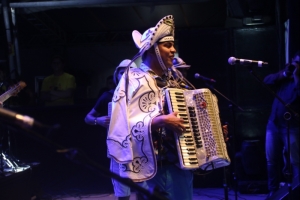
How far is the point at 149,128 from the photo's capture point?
3.07 meters

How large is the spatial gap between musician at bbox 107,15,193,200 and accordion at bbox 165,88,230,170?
0.23 feet

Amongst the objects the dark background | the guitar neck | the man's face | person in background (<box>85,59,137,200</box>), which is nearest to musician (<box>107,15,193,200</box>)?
the man's face

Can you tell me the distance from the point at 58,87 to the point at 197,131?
4.24 meters

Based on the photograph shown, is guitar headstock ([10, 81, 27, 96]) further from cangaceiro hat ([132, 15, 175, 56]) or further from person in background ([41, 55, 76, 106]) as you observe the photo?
cangaceiro hat ([132, 15, 175, 56])

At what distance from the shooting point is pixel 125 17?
1080 cm

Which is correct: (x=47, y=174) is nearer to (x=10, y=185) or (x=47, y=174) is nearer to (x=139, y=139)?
(x=10, y=185)

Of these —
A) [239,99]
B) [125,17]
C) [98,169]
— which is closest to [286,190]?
[239,99]

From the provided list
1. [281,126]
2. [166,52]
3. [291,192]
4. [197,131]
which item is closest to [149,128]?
[197,131]

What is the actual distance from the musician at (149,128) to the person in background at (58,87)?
392cm

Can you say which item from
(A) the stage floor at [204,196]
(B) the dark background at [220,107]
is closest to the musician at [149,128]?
(A) the stage floor at [204,196]

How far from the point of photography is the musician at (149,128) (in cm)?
308

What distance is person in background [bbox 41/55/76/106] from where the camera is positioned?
7.11 metres

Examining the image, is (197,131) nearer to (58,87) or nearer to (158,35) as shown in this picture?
(158,35)

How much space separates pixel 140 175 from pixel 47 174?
174 inches
